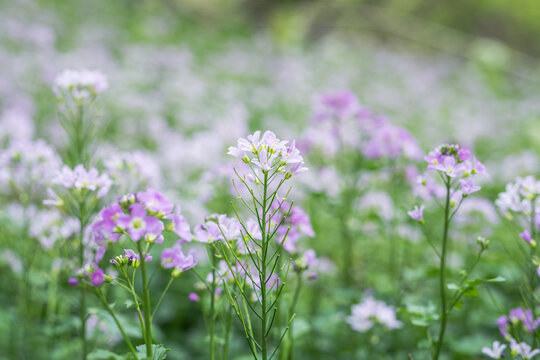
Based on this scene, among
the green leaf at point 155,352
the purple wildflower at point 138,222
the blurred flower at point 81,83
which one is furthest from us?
the blurred flower at point 81,83

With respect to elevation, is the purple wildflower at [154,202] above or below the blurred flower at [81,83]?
below

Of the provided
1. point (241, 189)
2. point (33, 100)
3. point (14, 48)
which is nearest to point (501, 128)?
point (241, 189)

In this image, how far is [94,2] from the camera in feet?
37.8

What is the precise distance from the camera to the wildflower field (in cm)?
149

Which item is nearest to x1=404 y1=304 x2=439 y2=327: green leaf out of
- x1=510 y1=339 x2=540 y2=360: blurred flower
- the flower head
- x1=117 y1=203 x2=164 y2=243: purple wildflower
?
x1=510 y1=339 x2=540 y2=360: blurred flower

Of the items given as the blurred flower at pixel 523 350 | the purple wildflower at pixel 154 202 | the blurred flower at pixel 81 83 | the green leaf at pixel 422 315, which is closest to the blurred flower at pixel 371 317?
the green leaf at pixel 422 315

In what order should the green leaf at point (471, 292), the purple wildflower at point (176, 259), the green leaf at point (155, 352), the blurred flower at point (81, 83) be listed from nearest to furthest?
1. the green leaf at point (155, 352)
2. the purple wildflower at point (176, 259)
3. the green leaf at point (471, 292)
4. the blurred flower at point (81, 83)

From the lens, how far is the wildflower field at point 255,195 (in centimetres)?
149

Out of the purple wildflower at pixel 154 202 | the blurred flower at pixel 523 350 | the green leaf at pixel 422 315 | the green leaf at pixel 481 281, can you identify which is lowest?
the blurred flower at pixel 523 350

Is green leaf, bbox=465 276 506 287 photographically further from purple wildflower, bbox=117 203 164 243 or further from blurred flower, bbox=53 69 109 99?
blurred flower, bbox=53 69 109 99

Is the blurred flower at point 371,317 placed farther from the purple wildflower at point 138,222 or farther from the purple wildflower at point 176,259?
the purple wildflower at point 138,222

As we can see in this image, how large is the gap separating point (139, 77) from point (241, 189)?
4338 mm

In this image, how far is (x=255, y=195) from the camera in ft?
9.77

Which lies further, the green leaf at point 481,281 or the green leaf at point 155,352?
the green leaf at point 481,281
